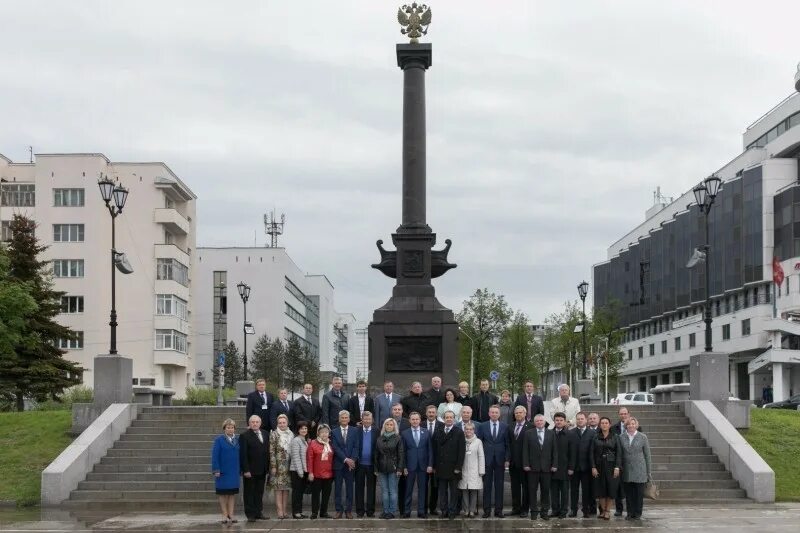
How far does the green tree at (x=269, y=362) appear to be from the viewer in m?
94.8

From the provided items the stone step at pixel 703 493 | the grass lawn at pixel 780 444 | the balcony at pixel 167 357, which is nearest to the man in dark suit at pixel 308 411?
the stone step at pixel 703 493

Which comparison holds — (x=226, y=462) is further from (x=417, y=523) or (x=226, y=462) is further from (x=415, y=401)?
(x=415, y=401)

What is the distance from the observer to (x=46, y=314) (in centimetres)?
4766

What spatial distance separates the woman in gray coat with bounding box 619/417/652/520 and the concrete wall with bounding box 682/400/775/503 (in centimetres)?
380

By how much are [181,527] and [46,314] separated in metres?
33.6

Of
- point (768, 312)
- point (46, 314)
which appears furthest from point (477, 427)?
point (768, 312)

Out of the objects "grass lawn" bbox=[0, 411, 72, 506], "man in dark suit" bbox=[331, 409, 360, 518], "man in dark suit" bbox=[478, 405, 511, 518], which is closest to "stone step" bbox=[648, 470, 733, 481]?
"man in dark suit" bbox=[478, 405, 511, 518]

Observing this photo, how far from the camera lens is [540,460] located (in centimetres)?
1777

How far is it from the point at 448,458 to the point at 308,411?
130 inches

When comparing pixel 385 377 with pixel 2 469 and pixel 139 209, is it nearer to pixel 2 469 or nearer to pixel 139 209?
pixel 2 469

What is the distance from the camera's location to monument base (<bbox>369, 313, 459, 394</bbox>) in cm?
2759

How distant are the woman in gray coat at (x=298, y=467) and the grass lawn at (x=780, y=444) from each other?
31.3 feet

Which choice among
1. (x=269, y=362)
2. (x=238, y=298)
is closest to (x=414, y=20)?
(x=269, y=362)

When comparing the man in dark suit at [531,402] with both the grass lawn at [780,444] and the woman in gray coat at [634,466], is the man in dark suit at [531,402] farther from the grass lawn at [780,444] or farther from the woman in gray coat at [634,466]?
the grass lawn at [780,444]
